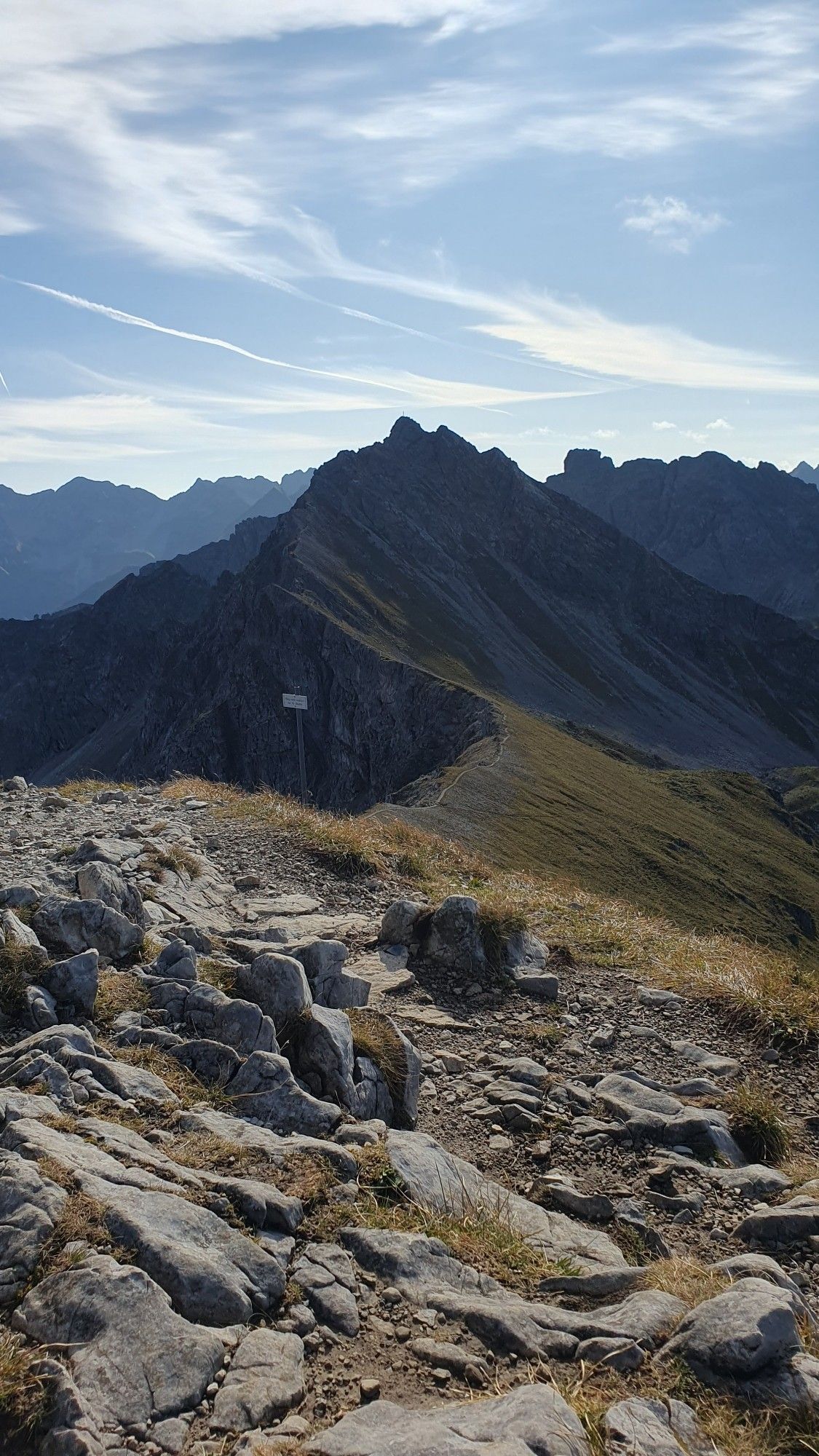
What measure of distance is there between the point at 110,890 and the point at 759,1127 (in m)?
7.26

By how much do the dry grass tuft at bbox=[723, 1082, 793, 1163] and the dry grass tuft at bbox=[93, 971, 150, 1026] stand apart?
567 cm

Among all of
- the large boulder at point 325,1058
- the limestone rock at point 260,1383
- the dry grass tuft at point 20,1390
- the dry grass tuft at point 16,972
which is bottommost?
the large boulder at point 325,1058

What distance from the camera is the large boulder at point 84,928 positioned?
29.1ft

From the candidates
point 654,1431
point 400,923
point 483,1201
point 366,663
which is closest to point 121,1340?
point 654,1431

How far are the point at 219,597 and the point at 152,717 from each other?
101 feet

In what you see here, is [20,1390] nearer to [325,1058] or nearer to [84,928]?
[325,1058]

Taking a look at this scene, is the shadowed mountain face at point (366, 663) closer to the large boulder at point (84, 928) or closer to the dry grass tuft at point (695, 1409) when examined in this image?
the large boulder at point (84, 928)

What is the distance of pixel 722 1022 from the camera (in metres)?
10.6

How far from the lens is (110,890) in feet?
33.8

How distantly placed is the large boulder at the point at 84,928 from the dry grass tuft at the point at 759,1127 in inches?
246

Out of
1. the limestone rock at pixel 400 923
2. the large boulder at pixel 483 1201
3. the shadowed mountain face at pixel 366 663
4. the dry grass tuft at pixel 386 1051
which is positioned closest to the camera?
the large boulder at pixel 483 1201

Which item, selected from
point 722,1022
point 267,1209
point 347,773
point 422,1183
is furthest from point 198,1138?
point 347,773

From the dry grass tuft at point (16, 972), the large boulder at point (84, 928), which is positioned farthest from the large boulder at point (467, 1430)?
the large boulder at point (84, 928)

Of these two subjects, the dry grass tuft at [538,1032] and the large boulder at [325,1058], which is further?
the dry grass tuft at [538,1032]
